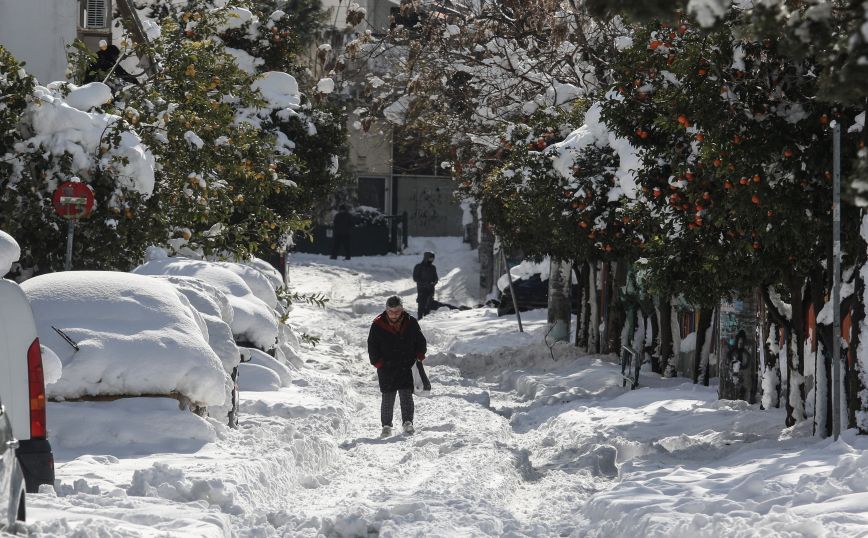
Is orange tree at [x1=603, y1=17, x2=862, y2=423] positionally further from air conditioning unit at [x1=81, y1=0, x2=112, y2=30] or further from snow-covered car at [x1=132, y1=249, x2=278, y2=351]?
air conditioning unit at [x1=81, y1=0, x2=112, y2=30]

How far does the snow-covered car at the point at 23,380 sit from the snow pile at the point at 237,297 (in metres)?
7.51

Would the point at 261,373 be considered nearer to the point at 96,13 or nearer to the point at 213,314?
the point at 213,314

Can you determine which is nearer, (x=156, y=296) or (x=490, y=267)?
(x=156, y=296)

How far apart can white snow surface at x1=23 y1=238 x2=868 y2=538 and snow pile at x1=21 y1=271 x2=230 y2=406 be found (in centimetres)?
19

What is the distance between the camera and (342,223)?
150 ft

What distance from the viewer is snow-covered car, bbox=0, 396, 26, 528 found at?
18.6ft

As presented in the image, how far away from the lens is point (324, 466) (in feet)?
38.0

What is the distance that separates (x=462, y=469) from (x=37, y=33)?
16.0 meters

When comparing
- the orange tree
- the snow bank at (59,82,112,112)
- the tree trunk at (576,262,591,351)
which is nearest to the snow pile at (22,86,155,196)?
the snow bank at (59,82,112,112)

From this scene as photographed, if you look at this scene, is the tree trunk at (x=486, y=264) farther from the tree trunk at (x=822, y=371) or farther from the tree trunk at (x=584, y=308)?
the tree trunk at (x=822, y=371)

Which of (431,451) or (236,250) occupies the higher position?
(236,250)

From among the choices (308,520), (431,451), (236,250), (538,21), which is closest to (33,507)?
(308,520)

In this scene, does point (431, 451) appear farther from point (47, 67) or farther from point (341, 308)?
point (341, 308)

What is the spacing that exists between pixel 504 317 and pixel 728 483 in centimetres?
2233
